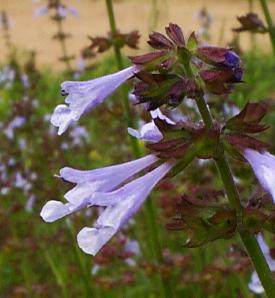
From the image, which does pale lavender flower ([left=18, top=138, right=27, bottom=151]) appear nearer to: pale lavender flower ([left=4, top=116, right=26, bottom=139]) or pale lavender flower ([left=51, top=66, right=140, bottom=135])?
pale lavender flower ([left=4, top=116, right=26, bottom=139])

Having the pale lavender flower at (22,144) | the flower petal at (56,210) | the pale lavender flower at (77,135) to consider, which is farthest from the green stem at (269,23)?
the pale lavender flower at (77,135)

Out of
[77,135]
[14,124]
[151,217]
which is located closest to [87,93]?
[151,217]

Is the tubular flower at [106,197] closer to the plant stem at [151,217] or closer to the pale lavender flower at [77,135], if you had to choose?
the plant stem at [151,217]

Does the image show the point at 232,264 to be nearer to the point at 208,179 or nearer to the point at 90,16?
the point at 208,179

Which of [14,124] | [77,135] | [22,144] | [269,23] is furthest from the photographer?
[77,135]

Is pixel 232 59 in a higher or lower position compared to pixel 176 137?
higher

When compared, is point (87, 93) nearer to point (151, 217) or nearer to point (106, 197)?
point (106, 197)

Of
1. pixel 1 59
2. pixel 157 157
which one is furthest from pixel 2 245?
pixel 1 59

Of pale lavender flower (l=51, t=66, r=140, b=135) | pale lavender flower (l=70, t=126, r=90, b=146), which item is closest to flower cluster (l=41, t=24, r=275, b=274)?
pale lavender flower (l=51, t=66, r=140, b=135)
